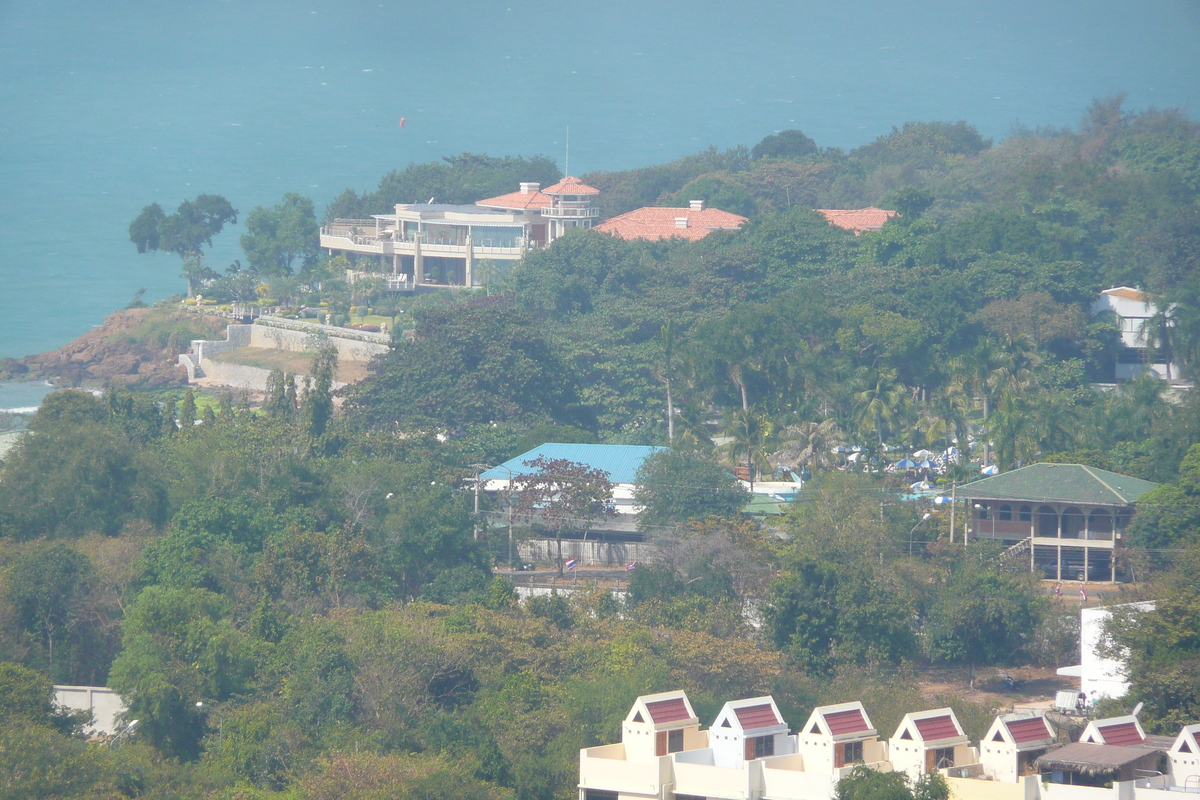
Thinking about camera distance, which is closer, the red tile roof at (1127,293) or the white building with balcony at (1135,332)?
the white building with balcony at (1135,332)

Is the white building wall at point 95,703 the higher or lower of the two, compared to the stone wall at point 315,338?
lower

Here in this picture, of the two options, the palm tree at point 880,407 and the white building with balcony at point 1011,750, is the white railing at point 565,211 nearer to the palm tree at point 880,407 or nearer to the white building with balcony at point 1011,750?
the palm tree at point 880,407

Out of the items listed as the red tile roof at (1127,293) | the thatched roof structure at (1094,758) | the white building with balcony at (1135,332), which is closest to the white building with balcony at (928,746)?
the thatched roof structure at (1094,758)

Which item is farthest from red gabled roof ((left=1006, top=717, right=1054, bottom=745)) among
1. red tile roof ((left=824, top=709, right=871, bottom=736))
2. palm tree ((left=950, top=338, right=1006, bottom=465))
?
palm tree ((left=950, top=338, right=1006, bottom=465))

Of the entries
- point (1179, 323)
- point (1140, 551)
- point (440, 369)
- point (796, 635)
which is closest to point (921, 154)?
point (1179, 323)

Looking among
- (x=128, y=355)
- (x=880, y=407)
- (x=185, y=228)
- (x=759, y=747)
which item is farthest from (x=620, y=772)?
(x=185, y=228)

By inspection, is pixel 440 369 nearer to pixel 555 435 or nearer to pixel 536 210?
pixel 555 435

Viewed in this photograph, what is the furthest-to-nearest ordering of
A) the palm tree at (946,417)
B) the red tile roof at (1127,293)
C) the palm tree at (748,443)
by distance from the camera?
the red tile roof at (1127,293)
the palm tree at (946,417)
the palm tree at (748,443)
